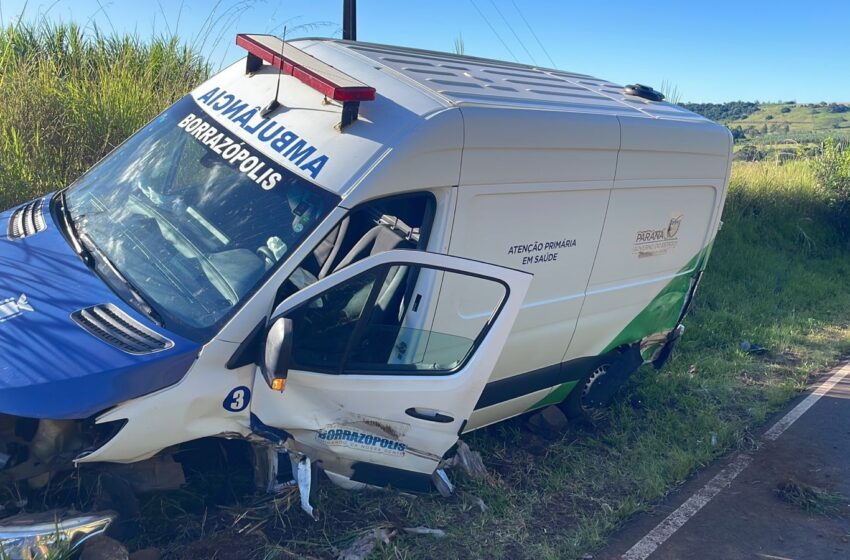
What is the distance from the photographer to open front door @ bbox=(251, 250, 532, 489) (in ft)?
10.4

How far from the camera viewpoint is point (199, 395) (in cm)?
296

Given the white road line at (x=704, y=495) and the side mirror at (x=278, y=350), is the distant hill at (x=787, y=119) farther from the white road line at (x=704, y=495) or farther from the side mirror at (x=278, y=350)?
the side mirror at (x=278, y=350)

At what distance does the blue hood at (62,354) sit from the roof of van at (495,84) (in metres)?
1.80

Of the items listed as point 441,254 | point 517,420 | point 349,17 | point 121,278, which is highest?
point 349,17

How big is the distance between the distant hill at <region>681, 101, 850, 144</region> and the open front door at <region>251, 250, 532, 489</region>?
1468 centimetres

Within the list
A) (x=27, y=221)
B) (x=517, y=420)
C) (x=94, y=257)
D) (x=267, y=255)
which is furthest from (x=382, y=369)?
(x=517, y=420)

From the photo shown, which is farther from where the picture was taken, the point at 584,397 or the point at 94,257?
the point at 584,397

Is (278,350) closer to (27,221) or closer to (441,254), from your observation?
(441,254)

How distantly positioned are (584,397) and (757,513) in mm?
1354

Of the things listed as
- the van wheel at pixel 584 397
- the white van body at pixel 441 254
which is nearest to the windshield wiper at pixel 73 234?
the white van body at pixel 441 254

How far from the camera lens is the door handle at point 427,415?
3.39 m

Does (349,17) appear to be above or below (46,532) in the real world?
above

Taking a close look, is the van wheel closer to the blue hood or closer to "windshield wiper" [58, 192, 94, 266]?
the blue hood

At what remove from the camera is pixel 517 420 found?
5336 mm
